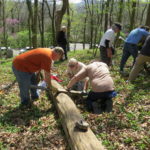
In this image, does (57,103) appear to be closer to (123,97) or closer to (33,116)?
(33,116)

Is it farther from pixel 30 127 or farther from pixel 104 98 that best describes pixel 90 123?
pixel 30 127

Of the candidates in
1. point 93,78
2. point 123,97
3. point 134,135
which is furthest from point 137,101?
point 134,135

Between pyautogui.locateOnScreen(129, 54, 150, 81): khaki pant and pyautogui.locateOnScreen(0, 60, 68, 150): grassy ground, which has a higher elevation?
pyautogui.locateOnScreen(129, 54, 150, 81): khaki pant

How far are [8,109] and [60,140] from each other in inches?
92.0

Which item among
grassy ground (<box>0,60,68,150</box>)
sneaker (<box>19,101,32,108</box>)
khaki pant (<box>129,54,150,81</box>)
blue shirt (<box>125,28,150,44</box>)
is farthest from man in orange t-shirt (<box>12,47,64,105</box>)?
blue shirt (<box>125,28,150,44</box>)

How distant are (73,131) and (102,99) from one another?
1.93 meters

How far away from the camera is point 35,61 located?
5.40 m

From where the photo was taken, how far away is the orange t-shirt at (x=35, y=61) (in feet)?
17.1

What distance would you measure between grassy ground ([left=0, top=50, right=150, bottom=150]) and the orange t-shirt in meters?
1.22

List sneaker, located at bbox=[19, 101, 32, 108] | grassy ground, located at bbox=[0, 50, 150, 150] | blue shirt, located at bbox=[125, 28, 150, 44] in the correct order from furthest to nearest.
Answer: blue shirt, located at bbox=[125, 28, 150, 44], sneaker, located at bbox=[19, 101, 32, 108], grassy ground, located at bbox=[0, 50, 150, 150]

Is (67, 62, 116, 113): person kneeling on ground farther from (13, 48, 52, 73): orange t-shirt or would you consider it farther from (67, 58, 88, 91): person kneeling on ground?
(13, 48, 52, 73): orange t-shirt

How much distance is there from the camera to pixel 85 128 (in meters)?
3.93

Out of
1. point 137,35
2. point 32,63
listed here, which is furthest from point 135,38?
point 32,63

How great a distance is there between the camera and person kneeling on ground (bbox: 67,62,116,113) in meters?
5.41
